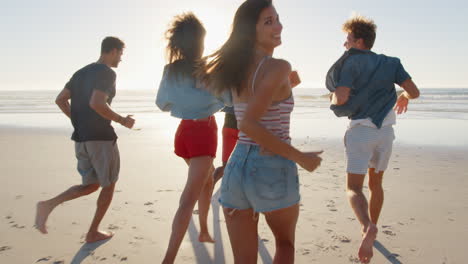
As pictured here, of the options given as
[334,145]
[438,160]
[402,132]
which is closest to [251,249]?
[438,160]

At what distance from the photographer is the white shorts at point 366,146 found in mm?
3070

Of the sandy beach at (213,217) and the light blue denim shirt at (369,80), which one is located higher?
the light blue denim shirt at (369,80)

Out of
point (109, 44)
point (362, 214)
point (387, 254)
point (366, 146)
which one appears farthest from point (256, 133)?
point (109, 44)

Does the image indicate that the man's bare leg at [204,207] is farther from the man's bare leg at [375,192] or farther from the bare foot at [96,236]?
the man's bare leg at [375,192]

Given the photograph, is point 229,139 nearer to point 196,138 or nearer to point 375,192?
point 196,138

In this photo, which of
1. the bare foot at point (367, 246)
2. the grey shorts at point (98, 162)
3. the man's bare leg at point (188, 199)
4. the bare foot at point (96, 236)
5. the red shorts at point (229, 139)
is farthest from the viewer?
the red shorts at point (229, 139)

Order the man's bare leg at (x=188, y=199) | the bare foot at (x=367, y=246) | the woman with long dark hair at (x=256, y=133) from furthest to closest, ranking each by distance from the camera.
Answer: the man's bare leg at (x=188, y=199), the bare foot at (x=367, y=246), the woman with long dark hair at (x=256, y=133)

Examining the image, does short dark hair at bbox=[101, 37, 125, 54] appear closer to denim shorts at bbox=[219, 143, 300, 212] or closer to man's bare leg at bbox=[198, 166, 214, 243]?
man's bare leg at bbox=[198, 166, 214, 243]

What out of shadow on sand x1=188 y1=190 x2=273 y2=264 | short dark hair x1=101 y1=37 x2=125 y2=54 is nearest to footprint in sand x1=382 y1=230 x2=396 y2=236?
shadow on sand x1=188 y1=190 x2=273 y2=264

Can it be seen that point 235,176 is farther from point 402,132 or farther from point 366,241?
point 402,132

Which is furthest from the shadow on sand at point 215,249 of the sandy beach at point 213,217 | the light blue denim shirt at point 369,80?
the light blue denim shirt at point 369,80

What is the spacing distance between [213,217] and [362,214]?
6.34ft

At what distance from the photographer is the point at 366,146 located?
307cm

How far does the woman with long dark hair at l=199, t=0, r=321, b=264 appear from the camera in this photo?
1.66 m
